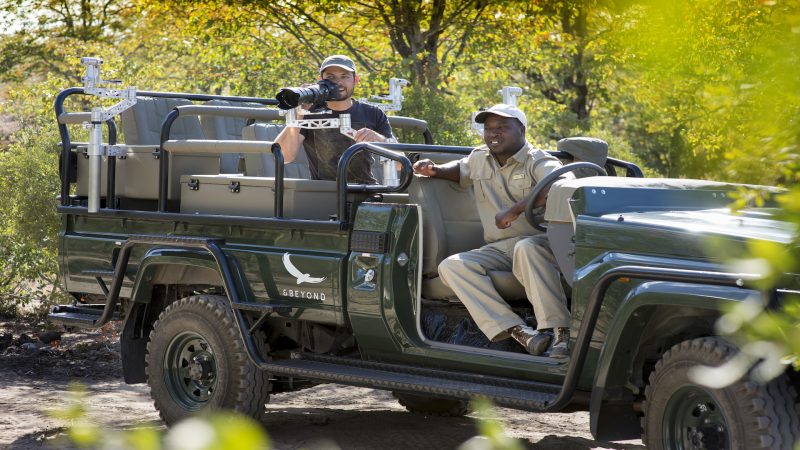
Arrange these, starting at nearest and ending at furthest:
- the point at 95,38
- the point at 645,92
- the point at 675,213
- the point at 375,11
A: the point at 675,213
the point at 375,11
the point at 645,92
the point at 95,38

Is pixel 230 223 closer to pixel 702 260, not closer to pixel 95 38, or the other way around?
pixel 702 260

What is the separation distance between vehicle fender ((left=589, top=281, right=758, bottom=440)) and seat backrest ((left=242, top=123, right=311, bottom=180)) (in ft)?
8.69

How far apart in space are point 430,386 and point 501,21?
27.6 ft

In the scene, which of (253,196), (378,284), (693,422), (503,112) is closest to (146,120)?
(253,196)

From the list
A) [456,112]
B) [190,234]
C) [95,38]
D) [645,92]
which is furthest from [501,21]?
[95,38]

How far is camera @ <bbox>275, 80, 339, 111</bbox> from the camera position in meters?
5.94

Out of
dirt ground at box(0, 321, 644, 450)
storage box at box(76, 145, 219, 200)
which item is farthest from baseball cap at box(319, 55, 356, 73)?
dirt ground at box(0, 321, 644, 450)

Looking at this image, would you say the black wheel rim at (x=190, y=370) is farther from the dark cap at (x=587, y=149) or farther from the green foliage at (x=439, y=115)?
the green foliage at (x=439, y=115)

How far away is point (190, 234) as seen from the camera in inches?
255

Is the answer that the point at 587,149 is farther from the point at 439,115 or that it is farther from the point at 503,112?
the point at 439,115

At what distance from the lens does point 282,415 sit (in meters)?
7.11

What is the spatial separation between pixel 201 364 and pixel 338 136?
4.53 ft

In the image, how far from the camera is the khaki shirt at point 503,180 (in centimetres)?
577

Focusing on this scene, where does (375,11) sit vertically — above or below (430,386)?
above
